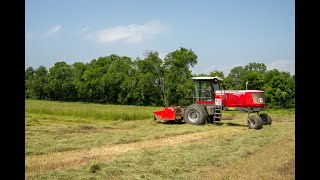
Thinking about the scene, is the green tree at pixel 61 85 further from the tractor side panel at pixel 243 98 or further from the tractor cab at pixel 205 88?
the tractor side panel at pixel 243 98

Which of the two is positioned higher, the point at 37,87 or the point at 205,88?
the point at 37,87

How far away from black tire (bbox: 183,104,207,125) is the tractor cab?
1.74 feet

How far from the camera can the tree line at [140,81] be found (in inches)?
1954

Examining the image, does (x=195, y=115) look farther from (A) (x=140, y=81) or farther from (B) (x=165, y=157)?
(A) (x=140, y=81)

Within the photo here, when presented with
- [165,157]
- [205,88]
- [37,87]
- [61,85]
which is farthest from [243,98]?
[37,87]

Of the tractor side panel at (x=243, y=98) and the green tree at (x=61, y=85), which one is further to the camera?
the green tree at (x=61, y=85)

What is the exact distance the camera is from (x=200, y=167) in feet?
24.7

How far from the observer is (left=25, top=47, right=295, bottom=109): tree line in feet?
163

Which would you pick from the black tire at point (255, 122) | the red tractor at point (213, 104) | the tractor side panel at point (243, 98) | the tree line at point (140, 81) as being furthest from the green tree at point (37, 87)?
the black tire at point (255, 122)

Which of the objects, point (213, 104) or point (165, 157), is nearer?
point (165, 157)

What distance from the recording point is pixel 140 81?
57219mm

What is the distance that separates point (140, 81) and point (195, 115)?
3964cm

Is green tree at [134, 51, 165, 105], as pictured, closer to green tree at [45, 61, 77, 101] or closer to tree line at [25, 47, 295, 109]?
tree line at [25, 47, 295, 109]
